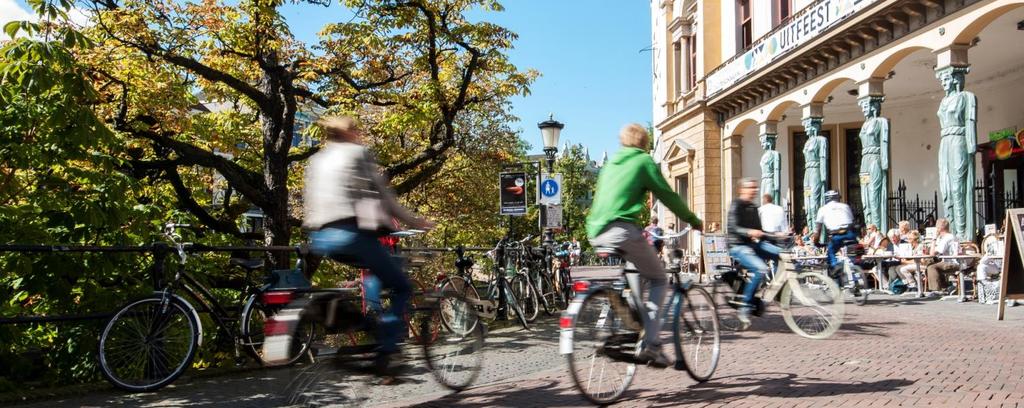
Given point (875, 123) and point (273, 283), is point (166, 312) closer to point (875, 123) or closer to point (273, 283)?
point (273, 283)

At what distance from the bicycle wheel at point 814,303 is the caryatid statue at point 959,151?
27.6 feet

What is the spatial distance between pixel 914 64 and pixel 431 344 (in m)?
18.5

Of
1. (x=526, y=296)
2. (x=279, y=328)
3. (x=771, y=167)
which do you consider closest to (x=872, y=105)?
(x=771, y=167)

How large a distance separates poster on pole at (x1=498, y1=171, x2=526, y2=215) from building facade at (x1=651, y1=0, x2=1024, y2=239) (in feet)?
26.5

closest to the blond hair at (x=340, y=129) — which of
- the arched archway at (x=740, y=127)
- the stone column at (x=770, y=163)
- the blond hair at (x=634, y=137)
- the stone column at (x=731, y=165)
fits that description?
the blond hair at (x=634, y=137)

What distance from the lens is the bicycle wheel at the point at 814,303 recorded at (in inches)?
298

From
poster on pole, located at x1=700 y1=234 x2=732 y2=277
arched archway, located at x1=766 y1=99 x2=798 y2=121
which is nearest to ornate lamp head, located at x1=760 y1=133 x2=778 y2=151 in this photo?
arched archway, located at x1=766 y1=99 x2=798 y2=121

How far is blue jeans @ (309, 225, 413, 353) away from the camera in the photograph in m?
4.36

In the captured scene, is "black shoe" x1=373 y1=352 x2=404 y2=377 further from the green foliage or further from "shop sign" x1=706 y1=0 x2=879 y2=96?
"shop sign" x1=706 y1=0 x2=879 y2=96

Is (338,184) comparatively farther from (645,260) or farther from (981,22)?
(981,22)

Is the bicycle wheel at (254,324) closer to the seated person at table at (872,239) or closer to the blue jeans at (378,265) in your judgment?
the blue jeans at (378,265)

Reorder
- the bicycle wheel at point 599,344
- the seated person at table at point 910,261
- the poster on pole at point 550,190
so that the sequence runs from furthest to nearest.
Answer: the seated person at table at point 910,261
the poster on pole at point 550,190
the bicycle wheel at point 599,344

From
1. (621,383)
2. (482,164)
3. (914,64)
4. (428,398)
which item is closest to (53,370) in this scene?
(428,398)

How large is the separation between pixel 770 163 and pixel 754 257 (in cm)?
1644
